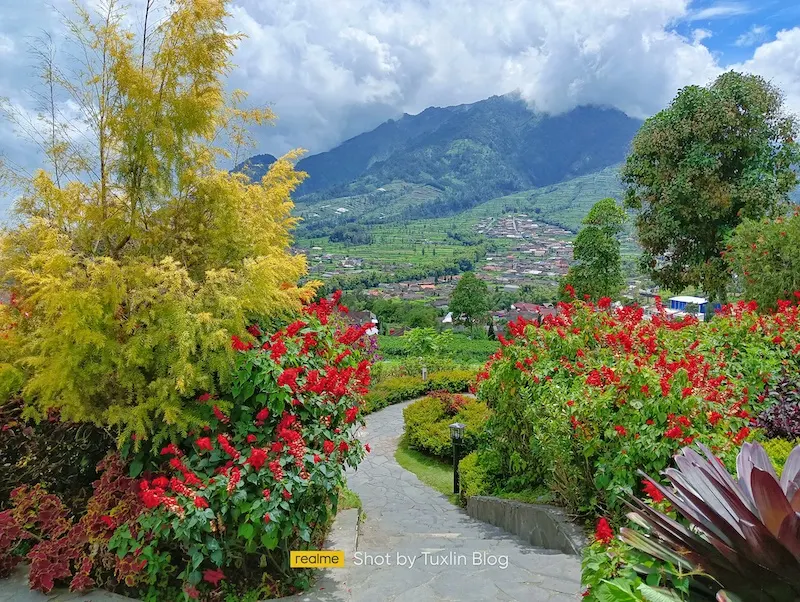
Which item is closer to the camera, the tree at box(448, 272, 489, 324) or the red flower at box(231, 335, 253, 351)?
the red flower at box(231, 335, 253, 351)

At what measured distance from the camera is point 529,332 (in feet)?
18.1

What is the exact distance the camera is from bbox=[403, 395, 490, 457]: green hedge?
9.08 meters

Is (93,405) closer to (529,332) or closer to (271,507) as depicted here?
(271,507)

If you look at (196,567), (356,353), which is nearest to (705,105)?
(356,353)

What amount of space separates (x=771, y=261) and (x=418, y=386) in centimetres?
784

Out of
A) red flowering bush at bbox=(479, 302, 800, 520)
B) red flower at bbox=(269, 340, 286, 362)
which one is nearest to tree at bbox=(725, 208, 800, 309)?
red flowering bush at bbox=(479, 302, 800, 520)

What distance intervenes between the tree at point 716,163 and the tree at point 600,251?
316cm

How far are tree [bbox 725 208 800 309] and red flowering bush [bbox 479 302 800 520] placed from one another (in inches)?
103

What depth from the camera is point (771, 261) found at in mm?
8828

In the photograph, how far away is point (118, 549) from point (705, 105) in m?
15.2

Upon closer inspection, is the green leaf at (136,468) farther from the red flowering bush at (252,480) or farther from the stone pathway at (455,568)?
the stone pathway at (455,568)

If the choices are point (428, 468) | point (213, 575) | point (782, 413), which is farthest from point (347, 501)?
point (428, 468)

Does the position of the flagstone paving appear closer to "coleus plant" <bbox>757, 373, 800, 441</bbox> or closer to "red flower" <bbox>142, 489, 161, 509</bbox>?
"red flower" <bbox>142, 489, 161, 509</bbox>

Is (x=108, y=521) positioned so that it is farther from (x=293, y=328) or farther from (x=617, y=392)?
(x=617, y=392)
